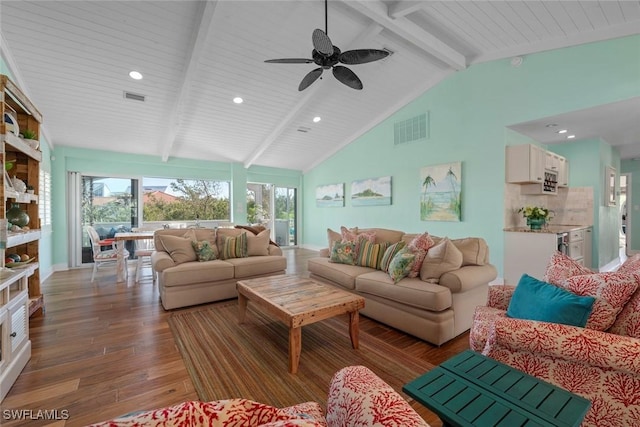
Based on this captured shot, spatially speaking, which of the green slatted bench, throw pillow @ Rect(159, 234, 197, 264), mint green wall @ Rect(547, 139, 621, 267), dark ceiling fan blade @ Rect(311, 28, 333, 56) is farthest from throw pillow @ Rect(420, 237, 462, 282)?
mint green wall @ Rect(547, 139, 621, 267)

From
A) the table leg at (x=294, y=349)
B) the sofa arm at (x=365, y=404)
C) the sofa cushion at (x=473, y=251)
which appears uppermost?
the sofa cushion at (x=473, y=251)

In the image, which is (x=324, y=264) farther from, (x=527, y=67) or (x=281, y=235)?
(x=281, y=235)

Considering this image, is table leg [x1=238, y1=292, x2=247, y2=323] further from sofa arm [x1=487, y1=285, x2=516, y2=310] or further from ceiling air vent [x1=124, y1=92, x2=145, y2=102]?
ceiling air vent [x1=124, y1=92, x2=145, y2=102]

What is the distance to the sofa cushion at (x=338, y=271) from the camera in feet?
10.5

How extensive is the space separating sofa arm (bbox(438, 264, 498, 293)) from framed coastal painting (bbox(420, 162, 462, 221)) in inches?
86.4

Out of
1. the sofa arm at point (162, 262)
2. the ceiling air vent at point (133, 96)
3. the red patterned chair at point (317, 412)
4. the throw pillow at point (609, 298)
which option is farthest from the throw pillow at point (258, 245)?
the throw pillow at point (609, 298)

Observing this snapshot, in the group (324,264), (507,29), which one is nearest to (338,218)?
(324,264)

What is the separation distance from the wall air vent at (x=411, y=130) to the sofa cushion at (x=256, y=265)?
352 cm

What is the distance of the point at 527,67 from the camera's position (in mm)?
4020

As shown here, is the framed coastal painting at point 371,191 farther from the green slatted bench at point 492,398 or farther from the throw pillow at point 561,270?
the green slatted bench at point 492,398

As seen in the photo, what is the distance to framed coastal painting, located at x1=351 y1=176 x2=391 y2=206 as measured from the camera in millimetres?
6095

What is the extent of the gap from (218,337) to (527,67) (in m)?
5.38

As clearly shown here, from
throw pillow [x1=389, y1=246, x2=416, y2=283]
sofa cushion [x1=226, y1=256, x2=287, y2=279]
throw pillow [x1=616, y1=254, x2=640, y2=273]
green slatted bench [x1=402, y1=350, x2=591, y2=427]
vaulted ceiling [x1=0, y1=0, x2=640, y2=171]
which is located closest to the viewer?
green slatted bench [x1=402, y1=350, x2=591, y2=427]

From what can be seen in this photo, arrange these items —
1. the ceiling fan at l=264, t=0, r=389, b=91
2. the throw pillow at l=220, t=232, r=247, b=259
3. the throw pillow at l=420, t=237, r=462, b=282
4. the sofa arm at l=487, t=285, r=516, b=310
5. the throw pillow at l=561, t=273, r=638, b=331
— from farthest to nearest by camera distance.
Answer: the throw pillow at l=220, t=232, r=247, b=259
the throw pillow at l=420, t=237, r=462, b=282
the ceiling fan at l=264, t=0, r=389, b=91
the sofa arm at l=487, t=285, r=516, b=310
the throw pillow at l=561, t=273, r=638, b=331
